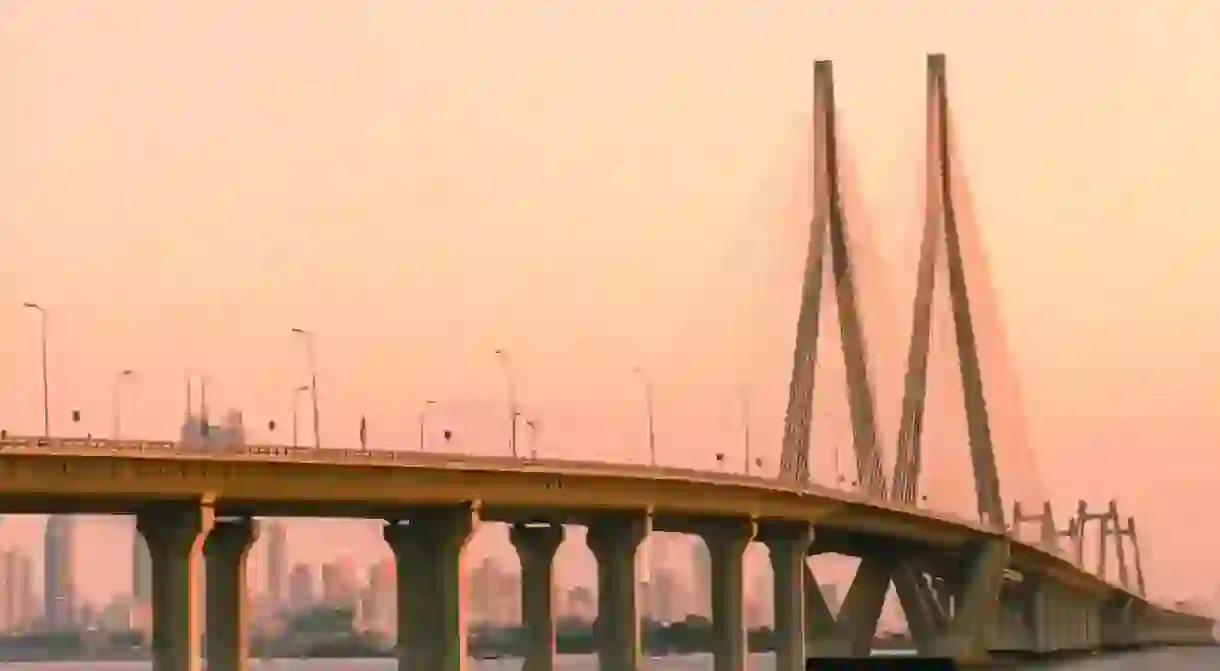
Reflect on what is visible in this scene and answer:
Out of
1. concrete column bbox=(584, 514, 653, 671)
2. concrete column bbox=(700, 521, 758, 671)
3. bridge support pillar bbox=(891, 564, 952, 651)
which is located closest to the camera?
concrete column bbox=(584, 514, 653, 671)

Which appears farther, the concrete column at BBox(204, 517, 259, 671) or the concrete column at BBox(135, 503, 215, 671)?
the concrete column at BBox(204, 517, 259, 671)

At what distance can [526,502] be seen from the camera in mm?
97000

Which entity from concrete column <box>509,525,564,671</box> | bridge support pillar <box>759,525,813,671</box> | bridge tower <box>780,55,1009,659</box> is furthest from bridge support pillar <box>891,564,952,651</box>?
concrete column <box>509,525,564,671</box>

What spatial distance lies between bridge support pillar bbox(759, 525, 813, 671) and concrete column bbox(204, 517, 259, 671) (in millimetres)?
42975

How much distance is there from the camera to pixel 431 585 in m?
94.0

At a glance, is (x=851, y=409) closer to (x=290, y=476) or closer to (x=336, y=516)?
(x=336, y=516)

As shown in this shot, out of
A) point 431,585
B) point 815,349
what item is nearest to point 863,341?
point 815,349

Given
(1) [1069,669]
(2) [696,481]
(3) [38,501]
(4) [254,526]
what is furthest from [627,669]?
(1) [1069,669]

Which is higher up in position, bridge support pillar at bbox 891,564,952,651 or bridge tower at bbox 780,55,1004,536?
bridge tower at bbox 780,55,1004,536

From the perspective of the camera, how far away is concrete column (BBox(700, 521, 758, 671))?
4616 inches

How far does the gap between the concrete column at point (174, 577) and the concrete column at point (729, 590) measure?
43.3m

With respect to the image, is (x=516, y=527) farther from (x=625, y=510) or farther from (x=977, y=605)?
(x=977, y=605)

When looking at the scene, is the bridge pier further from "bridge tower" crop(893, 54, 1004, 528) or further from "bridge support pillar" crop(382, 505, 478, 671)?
"bridge support pillar" crop(382, 505, 478, 671)

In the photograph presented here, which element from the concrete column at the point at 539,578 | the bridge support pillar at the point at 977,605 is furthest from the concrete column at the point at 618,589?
the bridge support pillar at the point at 977,605
